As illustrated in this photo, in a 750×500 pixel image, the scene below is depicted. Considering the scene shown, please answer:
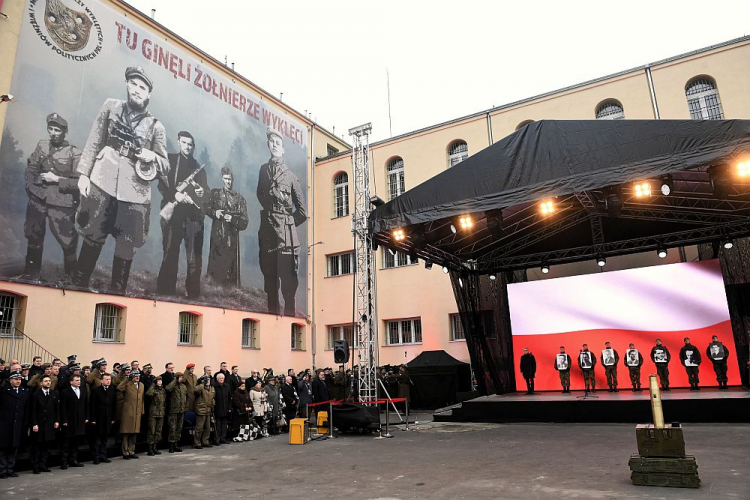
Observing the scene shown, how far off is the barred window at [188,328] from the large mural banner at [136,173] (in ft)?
2.24

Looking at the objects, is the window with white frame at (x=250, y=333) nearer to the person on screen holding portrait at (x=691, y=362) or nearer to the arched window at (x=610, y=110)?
the person on screen holding portrait at (x=691, y=362)

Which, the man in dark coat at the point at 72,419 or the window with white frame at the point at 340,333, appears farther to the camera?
the window with white frame at the point at 340,333

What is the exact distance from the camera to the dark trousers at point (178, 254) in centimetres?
1608

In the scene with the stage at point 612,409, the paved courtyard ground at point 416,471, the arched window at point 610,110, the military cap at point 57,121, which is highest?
the arched window at point 610,110

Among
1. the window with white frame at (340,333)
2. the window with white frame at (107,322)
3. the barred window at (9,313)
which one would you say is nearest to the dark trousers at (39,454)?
the barred window at (9,313)

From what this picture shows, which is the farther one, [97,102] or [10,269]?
[97,102]

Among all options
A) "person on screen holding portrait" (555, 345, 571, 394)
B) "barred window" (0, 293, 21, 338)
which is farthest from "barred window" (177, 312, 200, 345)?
"person on screen holding portrait" (555, 345, 571, 394)

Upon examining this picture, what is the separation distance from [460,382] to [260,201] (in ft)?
32.2

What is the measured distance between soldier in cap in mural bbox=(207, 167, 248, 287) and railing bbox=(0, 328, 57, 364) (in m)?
5.60

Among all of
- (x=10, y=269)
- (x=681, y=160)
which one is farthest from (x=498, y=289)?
(x=10, y=269)

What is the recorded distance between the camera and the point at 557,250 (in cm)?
1625

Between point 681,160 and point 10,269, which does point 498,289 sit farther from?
point 10,269

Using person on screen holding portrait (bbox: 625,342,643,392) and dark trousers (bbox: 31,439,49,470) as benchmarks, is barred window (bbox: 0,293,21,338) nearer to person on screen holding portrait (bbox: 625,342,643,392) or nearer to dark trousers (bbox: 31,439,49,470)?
dark trousers (bbox: 31,439,49,470)

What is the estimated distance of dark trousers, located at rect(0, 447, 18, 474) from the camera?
7.89 m
